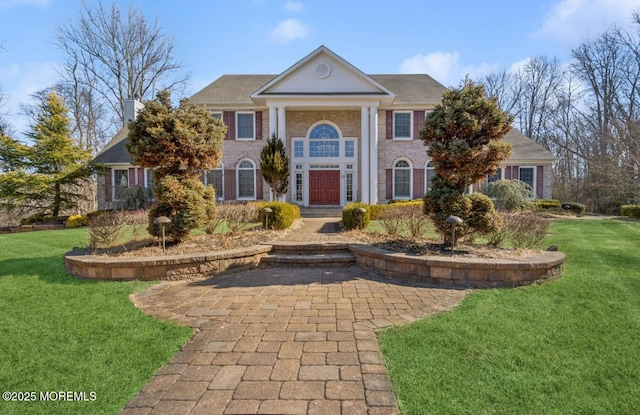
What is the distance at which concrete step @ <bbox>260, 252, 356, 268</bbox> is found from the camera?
6.34 metres

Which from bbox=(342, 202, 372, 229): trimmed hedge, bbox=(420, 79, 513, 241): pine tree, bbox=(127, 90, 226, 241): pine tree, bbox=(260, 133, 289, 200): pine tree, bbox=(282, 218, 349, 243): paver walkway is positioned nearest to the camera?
bbox=(420, 79, 513, 241): pine tree

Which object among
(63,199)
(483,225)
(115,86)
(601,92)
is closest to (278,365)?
(483,225)

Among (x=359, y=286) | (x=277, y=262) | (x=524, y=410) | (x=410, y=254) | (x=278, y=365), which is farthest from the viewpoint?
(x=277, y=262)

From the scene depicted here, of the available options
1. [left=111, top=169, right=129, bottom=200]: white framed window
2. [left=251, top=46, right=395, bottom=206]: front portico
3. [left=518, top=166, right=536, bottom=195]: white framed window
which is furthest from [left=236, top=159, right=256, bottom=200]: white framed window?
[left=518, top=166, right=536, bottom=195]: white framed window

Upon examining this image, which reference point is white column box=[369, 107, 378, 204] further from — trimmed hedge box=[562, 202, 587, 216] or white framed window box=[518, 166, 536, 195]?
trimmed hedge box=[562, 202, 587, 216]

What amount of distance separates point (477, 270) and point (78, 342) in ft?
17.2

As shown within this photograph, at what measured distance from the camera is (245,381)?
2443mm

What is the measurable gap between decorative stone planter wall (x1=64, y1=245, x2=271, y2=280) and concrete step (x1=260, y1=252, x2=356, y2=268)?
1010 mm

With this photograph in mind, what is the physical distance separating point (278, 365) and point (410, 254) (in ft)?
11.6

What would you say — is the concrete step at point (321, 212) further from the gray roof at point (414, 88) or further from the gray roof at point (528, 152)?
the gray roof at point (528, 152)

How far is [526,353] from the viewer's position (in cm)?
287

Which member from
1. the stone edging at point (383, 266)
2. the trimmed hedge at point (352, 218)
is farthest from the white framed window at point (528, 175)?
the stone edging at point (383, 266)

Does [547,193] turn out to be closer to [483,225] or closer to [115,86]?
[483,225]

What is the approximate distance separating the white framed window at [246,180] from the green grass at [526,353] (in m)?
14.7
